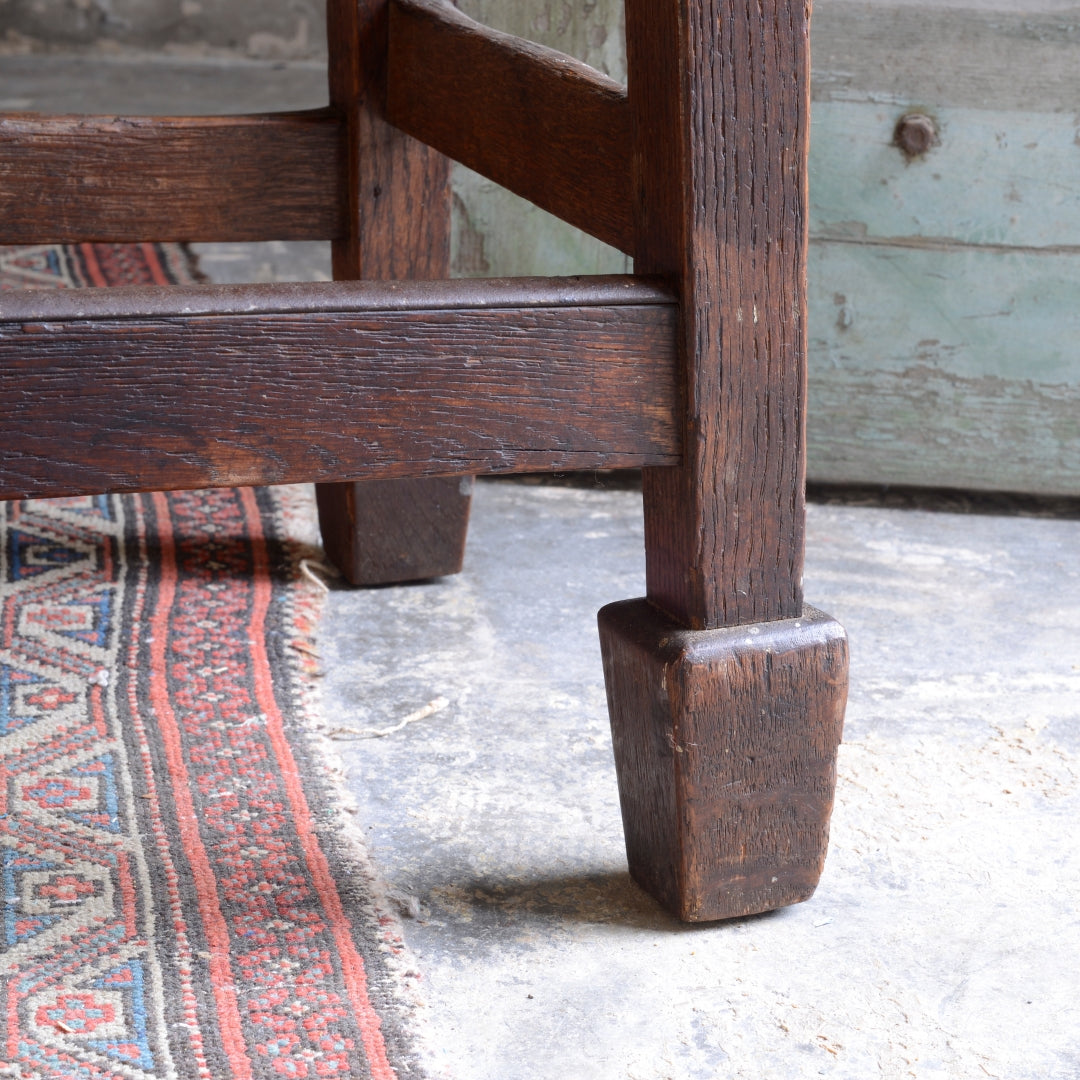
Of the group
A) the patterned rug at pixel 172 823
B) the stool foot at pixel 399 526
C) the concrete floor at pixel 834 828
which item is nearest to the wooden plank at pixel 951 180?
the concrete floor at pixel 834 828

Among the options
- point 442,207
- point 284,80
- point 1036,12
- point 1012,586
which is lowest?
point 1012,586

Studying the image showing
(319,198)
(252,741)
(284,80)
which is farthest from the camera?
(284,80)

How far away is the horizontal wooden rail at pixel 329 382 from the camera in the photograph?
3.15 ft

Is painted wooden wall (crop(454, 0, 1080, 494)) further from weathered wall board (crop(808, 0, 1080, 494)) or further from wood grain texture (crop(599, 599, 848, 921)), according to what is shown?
wood grain texture (crop(599, 599, 848, 921))

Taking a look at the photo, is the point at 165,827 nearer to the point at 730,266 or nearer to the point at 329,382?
the point at 329,382

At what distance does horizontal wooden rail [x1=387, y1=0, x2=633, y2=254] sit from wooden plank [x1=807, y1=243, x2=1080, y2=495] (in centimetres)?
75

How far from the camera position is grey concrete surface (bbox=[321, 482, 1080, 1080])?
103cm

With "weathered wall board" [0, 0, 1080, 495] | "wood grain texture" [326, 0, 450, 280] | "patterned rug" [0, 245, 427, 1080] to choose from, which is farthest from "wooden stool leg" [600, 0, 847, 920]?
"weathered wall board" [0, 0, 1080, 495]

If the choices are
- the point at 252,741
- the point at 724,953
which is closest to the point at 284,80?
the point at 252,741

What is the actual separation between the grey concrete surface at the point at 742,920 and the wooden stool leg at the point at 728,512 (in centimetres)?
8

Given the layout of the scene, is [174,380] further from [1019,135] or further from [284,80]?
[284,80]

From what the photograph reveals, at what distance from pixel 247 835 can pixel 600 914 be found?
332 mm

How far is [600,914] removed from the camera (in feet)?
3.90

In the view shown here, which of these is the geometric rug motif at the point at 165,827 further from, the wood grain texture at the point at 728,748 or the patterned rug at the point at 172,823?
the wood grain texture at the point at 728,748
